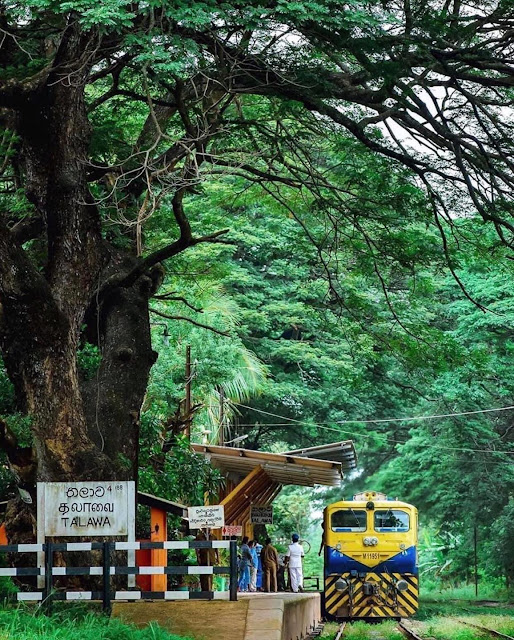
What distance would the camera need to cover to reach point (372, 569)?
23.4 m

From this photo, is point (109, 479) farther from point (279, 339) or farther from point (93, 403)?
point (279, 339)

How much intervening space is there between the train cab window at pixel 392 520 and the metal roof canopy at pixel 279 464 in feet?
4.90

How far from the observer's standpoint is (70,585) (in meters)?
12.9

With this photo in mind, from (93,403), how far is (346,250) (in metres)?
5.26

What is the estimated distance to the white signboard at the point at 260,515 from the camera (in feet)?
83.4

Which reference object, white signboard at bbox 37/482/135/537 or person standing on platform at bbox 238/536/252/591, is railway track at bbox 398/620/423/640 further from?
white signboard at bbox 37/482/135/537

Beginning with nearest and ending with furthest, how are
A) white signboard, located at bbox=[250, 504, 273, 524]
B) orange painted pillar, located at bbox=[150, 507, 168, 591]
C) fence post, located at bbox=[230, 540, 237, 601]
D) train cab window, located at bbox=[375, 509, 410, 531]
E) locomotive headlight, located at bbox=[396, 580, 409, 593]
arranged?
1. fence post, located at bbox=[230, 540, 237, 601]
2. orange painted pillar, located at bbox=[150, 507, 168, 591]
3. locomotive headlight, located at bbox=[396, 580, 409, 593]
4. train cab window, located at bbox=[375, 509, 410, 531]
5. white signboard, located at bbox=[250, 504, 273, 524]

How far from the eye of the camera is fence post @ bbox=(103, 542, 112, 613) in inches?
471

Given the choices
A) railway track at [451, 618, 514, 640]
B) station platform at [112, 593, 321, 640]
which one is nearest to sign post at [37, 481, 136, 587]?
station platform at [112, 593, 321, 640]

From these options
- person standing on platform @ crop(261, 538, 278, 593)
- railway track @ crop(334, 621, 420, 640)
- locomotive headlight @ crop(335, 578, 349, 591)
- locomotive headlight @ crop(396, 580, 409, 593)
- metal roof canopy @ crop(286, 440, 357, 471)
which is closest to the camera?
railway track @ crop(334, 621, 420, 640)

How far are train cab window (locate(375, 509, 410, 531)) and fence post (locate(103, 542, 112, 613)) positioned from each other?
41.1 feet

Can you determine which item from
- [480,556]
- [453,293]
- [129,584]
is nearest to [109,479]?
[129,584]

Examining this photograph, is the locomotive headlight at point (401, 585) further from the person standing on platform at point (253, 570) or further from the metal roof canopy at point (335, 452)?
the person standing on platform at point (253, 570)

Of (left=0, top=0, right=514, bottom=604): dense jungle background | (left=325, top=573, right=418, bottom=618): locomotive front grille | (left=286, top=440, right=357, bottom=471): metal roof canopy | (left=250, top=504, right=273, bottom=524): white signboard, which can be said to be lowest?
(left=325, top=573, right=418, bottom=618): locomotive front grille
